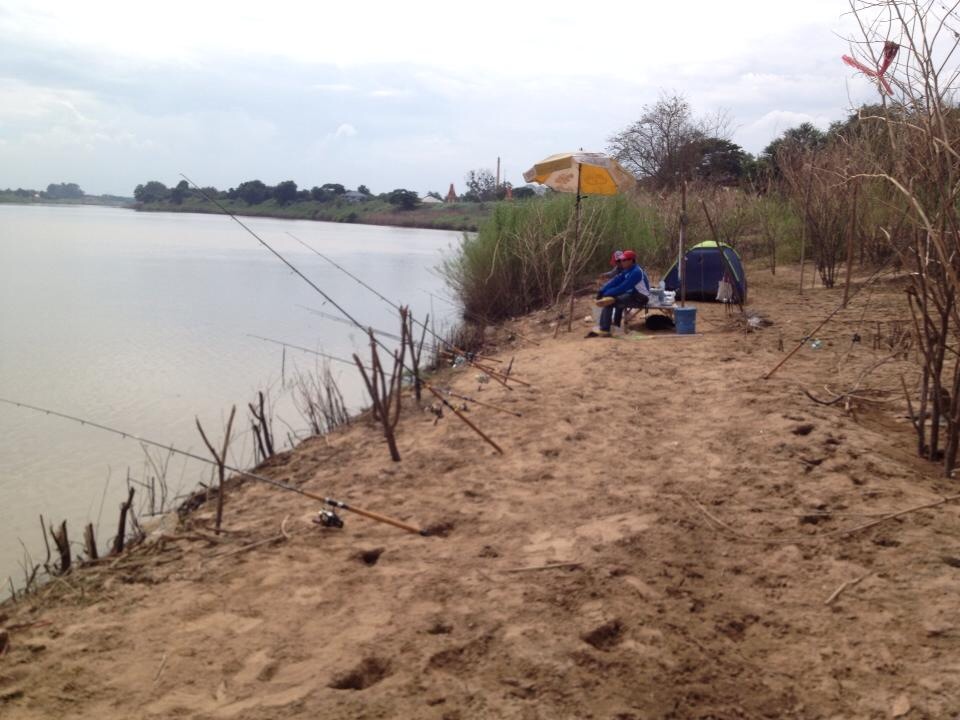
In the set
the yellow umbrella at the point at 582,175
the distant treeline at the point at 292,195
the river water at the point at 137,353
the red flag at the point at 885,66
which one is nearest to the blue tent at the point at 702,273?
the yellow umbrella at the point at 582,175

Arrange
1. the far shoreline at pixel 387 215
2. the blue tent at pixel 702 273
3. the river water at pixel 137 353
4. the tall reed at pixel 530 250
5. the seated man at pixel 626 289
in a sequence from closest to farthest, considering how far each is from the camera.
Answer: the river water at pixel 137 353 < the seated man at pixel 626 289 < the blue tent at pixel 702 273 < the tall reed at pixel 530 250 < the far shoreline at pixel 387 215

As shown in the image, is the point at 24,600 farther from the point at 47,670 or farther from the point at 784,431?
the point at 784,431

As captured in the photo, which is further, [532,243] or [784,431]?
[532,243]

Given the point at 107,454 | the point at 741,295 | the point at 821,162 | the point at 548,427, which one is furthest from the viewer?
the point at 821,162

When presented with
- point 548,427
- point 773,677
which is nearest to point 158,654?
point 773,677

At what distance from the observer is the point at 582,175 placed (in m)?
9.80

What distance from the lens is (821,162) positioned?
452 inches

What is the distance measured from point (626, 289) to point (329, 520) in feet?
18.6

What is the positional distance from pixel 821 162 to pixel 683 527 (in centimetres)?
923

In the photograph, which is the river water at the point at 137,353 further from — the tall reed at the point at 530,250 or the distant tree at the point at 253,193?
the distant tree at the point at 253,193

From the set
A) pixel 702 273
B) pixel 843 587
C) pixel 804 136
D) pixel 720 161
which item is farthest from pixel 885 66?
pixel 720 161

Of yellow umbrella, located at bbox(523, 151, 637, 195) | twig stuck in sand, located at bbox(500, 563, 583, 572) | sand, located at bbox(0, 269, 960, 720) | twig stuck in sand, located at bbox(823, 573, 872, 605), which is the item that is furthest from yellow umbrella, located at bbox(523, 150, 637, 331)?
twig stuck in sand, located at bbox(823, 573, 872, 605)

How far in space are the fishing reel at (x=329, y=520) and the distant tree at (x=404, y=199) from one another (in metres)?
45.9

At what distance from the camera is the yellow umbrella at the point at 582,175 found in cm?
974
